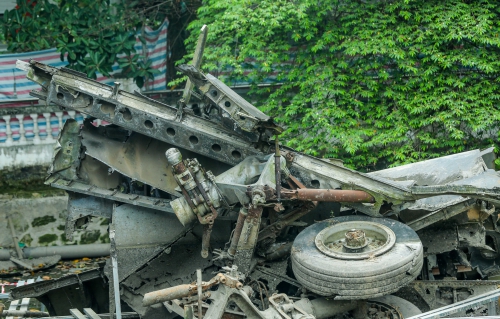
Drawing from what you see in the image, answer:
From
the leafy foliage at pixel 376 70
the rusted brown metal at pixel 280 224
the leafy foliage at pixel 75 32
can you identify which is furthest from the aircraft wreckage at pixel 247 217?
the leafy foliage at pixel 75 32

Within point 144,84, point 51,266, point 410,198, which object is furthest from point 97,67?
point 410,198

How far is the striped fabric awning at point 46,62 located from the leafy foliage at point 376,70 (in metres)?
2.40

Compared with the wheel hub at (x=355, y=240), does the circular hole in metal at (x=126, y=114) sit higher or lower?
higher

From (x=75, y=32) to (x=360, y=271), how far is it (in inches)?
359

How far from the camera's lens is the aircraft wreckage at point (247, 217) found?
8.15 meters

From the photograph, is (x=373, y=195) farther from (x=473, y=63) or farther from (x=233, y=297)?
(x=473, y=63)

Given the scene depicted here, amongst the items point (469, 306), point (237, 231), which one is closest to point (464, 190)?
point (469, 306)

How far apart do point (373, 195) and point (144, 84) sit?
8244 millimetres

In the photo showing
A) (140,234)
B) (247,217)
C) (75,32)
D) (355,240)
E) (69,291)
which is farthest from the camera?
(75,32)

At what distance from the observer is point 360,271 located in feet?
25.7

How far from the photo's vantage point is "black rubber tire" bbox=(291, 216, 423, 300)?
25.8 feet

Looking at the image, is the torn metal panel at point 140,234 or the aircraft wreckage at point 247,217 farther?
the torn metal panel at point 140,234

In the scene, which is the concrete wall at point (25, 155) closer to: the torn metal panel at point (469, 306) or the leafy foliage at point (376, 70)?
the leafy foliage at point (376, 70)

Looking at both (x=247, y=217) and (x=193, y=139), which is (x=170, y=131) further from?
(x=247, y=217)
